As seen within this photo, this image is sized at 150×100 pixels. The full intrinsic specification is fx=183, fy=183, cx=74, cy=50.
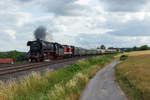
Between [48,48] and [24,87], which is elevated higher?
[48,48]

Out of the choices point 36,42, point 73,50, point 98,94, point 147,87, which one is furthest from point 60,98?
point 73,50

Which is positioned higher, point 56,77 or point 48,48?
point 48,48

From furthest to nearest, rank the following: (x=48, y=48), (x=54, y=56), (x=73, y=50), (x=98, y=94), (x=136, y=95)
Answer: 1. (x=73, y=50)
2. (x=54, y=56)
3. (x=48, y=48)
4. (x=98, y=94)
5. (x=136, y=95)

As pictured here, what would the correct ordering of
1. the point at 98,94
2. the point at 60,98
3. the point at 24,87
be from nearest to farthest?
the point at 60,98 < the point at 24,87 < the point at 98,94

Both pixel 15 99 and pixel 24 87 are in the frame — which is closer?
pixel 15 99

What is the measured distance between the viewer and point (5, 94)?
9.41m

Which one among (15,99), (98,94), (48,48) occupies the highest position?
(48,48)

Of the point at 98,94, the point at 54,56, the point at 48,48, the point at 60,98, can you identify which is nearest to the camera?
the point at 60,98

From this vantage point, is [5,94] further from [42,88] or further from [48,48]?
[48,48]

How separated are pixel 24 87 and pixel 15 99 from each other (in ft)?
7.19

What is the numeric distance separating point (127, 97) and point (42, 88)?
19.6 feet

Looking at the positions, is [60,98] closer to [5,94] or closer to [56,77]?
[5,94]

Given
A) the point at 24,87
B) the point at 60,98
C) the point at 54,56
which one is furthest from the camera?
the point at 54,56

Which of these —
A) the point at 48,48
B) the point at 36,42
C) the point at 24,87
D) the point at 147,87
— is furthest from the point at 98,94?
the point at 48,48
